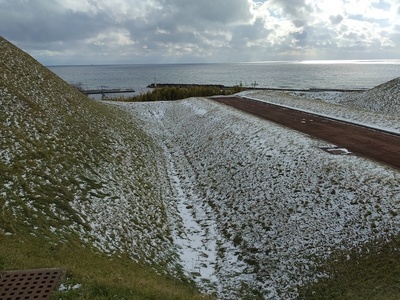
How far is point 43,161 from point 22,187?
2.69 metres

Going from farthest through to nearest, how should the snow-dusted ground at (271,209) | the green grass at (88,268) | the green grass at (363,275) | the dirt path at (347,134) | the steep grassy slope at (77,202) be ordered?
the dirt path at (347,134), the snow-dusted ground at (271,209), the green grass at (363,275), the steep grassy slope at (77,202), the green grass at (88,268)

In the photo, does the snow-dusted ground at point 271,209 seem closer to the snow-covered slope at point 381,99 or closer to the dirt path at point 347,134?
the dirt path at point 347,134

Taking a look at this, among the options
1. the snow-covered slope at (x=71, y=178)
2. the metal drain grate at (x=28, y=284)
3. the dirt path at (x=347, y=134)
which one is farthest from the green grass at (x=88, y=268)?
the dirt path at (x=347, y=134)

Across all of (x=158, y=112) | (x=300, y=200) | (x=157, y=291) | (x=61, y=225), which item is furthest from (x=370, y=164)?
(x=158, y=112)

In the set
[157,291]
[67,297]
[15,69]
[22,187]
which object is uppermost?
[15,69]

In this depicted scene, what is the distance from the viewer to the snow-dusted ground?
10.6m

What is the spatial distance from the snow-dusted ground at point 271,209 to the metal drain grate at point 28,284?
492cm

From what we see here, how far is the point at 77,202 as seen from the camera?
12250 mm

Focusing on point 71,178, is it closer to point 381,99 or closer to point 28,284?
point 28,284

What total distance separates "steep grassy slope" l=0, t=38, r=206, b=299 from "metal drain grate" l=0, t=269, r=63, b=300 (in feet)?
1.10

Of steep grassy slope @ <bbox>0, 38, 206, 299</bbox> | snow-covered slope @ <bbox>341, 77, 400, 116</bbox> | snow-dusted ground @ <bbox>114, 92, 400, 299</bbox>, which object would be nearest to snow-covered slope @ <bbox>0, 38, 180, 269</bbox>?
steep grassy slope @ <bbox>0, 38, 206, 299</bbox>

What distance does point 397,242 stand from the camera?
9945 mm

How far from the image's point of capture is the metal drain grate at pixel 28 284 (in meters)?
6.23

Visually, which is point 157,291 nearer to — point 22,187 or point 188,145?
point 22,187
